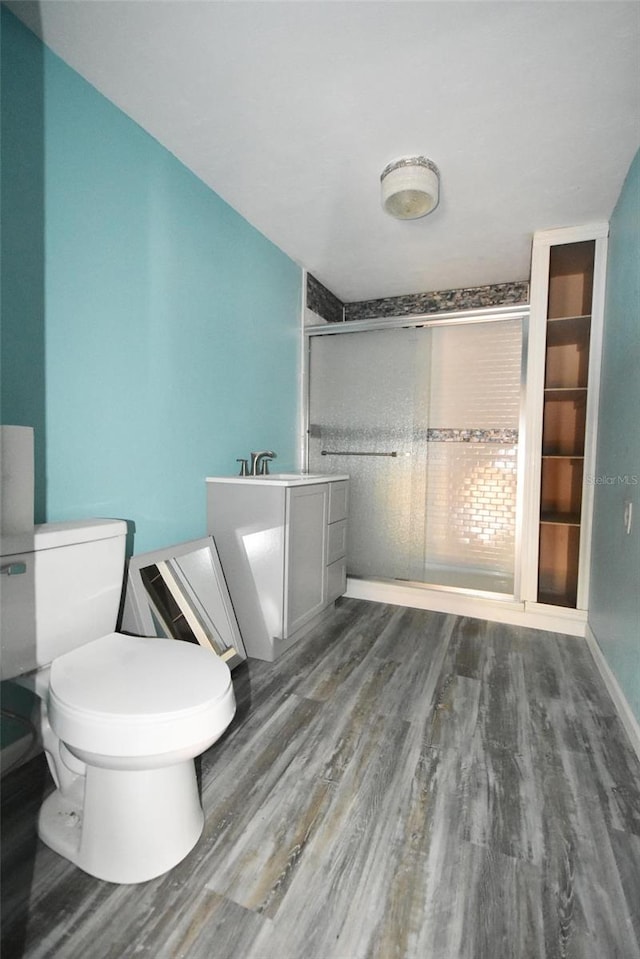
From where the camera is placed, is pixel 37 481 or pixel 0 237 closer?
pixel 0 237

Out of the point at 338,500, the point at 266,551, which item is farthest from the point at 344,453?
the point at 266,551

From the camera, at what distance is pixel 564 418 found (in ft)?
8.62

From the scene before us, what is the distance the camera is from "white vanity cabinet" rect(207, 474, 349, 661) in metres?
2.03

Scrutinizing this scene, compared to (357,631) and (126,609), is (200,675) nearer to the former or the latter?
(126,609)

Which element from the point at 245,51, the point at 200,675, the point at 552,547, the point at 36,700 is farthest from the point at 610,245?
the point at 36,700

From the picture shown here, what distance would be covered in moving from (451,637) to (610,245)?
2.26 m

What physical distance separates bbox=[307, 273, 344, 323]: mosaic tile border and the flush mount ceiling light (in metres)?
1.24

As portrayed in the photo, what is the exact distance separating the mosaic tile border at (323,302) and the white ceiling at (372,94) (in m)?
0.79

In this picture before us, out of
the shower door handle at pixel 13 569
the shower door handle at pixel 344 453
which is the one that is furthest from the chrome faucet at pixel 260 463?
the shower door handle at pixel 13 569

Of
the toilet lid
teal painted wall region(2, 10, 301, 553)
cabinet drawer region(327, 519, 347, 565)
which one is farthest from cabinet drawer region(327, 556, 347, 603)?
the toilet lid

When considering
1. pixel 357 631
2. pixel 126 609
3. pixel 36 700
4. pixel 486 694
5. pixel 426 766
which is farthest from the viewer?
pixel 357 631

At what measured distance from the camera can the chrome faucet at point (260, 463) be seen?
2418 millimetres

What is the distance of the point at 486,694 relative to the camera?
1812 millimetres

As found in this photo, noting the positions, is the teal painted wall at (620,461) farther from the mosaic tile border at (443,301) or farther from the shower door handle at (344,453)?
the shower door handle at (344,453)
